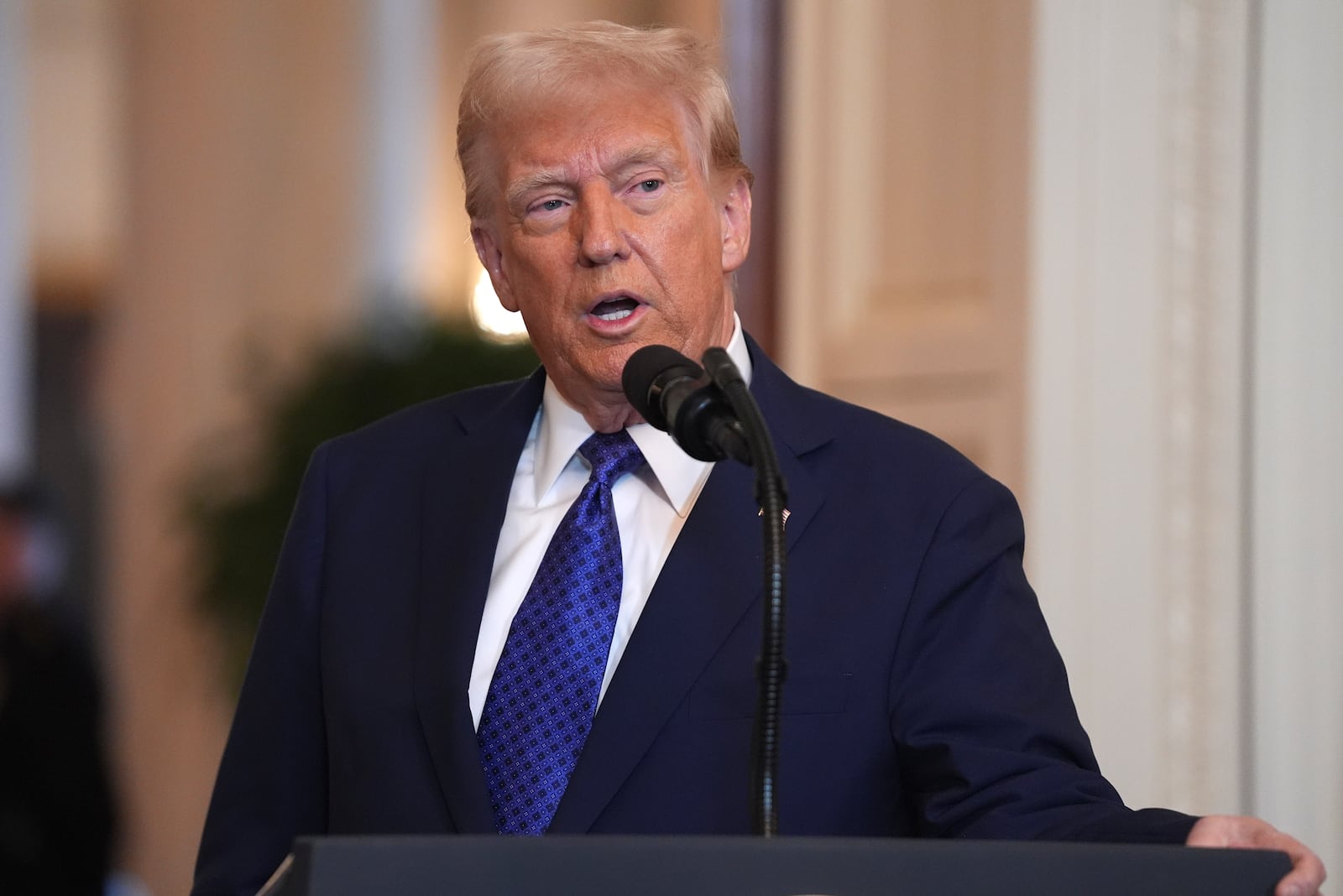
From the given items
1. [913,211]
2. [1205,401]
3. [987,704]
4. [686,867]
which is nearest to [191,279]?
[913,211]

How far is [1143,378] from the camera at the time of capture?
242cm

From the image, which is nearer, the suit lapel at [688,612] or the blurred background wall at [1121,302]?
the suit lapel at [688,612]

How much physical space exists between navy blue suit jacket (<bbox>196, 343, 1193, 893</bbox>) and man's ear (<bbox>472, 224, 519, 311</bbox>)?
6.2 inches

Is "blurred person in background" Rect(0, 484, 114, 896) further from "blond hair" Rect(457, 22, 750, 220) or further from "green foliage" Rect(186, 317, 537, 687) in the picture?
"blond hair" Rect(457, 22, 750, 220)

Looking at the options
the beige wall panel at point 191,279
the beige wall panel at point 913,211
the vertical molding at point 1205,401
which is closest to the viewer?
the vertical molding at point 1205,401

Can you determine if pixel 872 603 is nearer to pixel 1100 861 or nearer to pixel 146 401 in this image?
pixel 1100 861

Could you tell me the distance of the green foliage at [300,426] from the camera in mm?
5195

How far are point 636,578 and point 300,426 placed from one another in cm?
373

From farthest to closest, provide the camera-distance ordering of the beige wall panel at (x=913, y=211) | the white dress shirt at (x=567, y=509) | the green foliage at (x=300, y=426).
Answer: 1. the green foliage at (x=300, y=426)
2. the beige wall panel at (x=913, y=211)
3. the white dress shirt at (x=567, y=509)

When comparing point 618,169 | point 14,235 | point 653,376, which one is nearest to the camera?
point 653,376

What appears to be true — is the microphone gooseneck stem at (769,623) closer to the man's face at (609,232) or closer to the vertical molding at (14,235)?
the man's face at (609,232)

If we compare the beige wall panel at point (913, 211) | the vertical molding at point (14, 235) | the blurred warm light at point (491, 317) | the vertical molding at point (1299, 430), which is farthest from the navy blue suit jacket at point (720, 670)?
the vertical molding at point (14, 235)

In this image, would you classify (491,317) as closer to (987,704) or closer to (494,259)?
(494,259)

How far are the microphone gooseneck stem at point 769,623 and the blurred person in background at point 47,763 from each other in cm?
404
